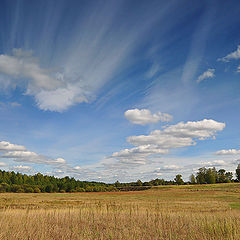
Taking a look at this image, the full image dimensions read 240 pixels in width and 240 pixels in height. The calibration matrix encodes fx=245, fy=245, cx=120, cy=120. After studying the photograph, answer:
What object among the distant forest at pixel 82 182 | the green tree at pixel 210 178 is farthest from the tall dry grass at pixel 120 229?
the green tree at pixel 210 178

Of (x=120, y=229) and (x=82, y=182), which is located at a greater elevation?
(x=82, y=182)

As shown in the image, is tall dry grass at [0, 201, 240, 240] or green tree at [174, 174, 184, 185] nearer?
tall dry grass at [0, 201, 240, 240]

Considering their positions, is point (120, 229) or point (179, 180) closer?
point (120, 229)

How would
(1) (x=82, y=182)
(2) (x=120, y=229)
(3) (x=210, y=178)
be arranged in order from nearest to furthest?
1. (2) (x=120, y=229)
2. (3) (x=210, y=178)
3. (1) (x=82, y=182)

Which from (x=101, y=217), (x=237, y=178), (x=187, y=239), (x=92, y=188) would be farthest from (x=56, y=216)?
(x=237, y=178)

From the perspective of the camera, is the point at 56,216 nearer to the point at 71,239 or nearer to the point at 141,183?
the point at 71,239

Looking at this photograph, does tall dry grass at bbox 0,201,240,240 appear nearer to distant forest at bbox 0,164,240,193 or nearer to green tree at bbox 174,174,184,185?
distant forest at bbox 0,164,240,193

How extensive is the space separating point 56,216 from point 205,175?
141499 mm

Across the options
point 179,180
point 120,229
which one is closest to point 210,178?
point 179,180

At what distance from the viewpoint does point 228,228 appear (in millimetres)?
6961

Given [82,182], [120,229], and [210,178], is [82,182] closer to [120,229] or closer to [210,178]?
[210,178]

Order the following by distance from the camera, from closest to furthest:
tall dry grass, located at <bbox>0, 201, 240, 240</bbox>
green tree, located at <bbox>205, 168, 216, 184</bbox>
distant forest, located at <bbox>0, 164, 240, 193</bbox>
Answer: tall dry grass, located at <bbox>0, 201, 240, 240</bbox> → distant forest, located at <bbox>0, 164, 240, 193</bbox> → green tree, located at <bbox>205, 168, 216, 184</bbox>

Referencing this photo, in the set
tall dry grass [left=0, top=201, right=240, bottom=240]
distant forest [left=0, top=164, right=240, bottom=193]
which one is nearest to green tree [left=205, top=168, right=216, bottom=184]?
distant forest [left=0, top=164, right=240, bottom=193]

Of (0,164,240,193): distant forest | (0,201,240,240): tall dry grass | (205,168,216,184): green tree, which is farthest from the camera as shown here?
(205,168,216,184): green tree
